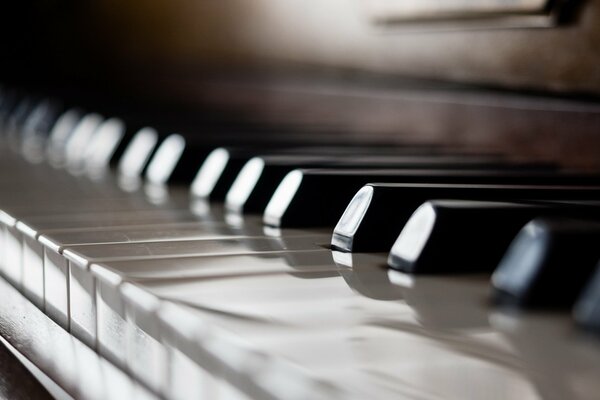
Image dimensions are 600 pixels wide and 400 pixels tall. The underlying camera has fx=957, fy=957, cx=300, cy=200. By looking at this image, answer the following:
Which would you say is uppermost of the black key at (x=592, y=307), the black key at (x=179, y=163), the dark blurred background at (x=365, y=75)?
the dark blurred background at (x=365, y=75)

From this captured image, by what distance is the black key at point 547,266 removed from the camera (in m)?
0.52

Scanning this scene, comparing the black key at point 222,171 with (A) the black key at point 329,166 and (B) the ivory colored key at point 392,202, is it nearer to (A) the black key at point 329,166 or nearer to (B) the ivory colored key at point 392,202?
(A) the black key at point 329,166

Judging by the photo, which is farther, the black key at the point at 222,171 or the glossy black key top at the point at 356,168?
the black key at the point at 222,171

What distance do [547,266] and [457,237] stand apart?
13cm

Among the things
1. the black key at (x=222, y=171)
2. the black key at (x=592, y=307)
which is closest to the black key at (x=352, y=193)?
the black key at (x=222, y=171)

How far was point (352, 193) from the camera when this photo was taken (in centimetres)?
89

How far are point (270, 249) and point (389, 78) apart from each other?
83cm

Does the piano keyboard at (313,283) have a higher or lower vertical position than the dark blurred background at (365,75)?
lower

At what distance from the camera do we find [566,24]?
3.81 ft

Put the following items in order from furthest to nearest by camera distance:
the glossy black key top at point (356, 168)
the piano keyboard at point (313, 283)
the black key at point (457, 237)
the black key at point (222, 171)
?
the black key at point (222, 171)
the glossy black key top at point (356, 168)
the black key at point (457, 237)
the piano keyboard at point (313, 283)

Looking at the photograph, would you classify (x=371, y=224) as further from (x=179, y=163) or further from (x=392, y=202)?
(x=179, y=163)

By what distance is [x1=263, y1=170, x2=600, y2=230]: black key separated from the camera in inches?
29.7

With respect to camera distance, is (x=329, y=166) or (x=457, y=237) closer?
(x=457, y=237)

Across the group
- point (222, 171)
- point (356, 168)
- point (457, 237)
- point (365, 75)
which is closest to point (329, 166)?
point (356, 168)
